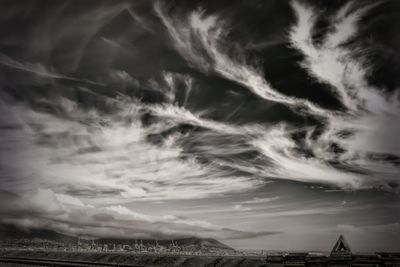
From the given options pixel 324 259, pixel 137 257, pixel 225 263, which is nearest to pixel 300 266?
pixel 324 259

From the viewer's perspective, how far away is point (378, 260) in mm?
10734

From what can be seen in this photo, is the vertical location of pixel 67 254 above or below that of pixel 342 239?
below

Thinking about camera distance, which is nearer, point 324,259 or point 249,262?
point 324,259

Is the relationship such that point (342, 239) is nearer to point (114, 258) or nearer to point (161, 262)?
point (161, 262)

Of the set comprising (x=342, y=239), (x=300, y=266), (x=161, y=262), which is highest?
(x=342, y=239)

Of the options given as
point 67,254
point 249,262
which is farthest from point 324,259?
point 67,254

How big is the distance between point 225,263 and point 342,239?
37.6m

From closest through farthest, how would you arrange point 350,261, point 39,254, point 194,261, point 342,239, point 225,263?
point 350,261 → point 342,239 → point 225,263 → point 194,261 → point 39,254

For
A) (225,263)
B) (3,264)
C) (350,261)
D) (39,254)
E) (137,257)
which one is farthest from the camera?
(39,254)

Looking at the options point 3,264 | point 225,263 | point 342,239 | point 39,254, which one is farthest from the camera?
point 39,254

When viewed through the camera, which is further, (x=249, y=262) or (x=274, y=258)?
(x=249, y=262)

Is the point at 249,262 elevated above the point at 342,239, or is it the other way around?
the point at 342,239

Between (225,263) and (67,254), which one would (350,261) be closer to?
(225,263)

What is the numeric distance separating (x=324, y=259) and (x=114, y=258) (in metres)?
57.4
